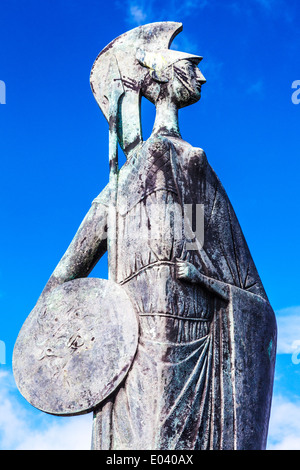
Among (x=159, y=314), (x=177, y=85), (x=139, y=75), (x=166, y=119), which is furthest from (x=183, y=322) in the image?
(x=139, y=75)

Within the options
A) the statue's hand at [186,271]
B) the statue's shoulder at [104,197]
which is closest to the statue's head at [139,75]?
the statue's shoulder at [104,197]

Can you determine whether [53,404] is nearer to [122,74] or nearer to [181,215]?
[181,215]

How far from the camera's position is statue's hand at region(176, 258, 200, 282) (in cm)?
776

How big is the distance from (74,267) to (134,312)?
3.61 ft

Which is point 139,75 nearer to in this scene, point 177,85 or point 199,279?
point 177,85

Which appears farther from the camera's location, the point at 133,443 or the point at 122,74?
the point at 122,74

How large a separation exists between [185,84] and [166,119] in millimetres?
429

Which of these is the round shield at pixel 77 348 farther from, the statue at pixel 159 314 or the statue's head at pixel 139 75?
the statue's head at pixel 139 75

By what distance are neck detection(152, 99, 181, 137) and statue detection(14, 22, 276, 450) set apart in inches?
0.5

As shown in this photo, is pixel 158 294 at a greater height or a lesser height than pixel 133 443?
greater

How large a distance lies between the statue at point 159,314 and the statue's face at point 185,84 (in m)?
0.01

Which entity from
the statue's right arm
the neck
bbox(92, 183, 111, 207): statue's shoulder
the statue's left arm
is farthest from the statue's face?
the statue's left arm
